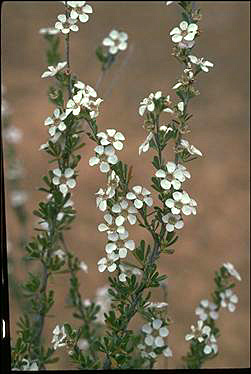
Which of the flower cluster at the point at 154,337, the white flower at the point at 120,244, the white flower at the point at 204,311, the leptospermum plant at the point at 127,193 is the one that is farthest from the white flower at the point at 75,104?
the white flower at the point at 204,311

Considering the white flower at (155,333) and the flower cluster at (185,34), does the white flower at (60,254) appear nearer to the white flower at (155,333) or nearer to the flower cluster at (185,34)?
the white flower at (155,333)

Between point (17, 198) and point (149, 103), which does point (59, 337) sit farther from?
point (17, 198)

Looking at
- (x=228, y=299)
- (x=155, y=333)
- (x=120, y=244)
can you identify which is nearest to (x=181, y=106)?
(x=120, y=244)

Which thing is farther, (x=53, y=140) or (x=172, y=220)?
(x=53, y=140)

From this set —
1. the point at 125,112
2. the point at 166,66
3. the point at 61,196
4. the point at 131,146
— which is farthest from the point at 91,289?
the point at 61,196

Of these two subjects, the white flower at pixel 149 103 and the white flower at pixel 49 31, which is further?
the white flower at pixel 49 31

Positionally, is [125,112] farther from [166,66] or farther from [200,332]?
[200,332]
